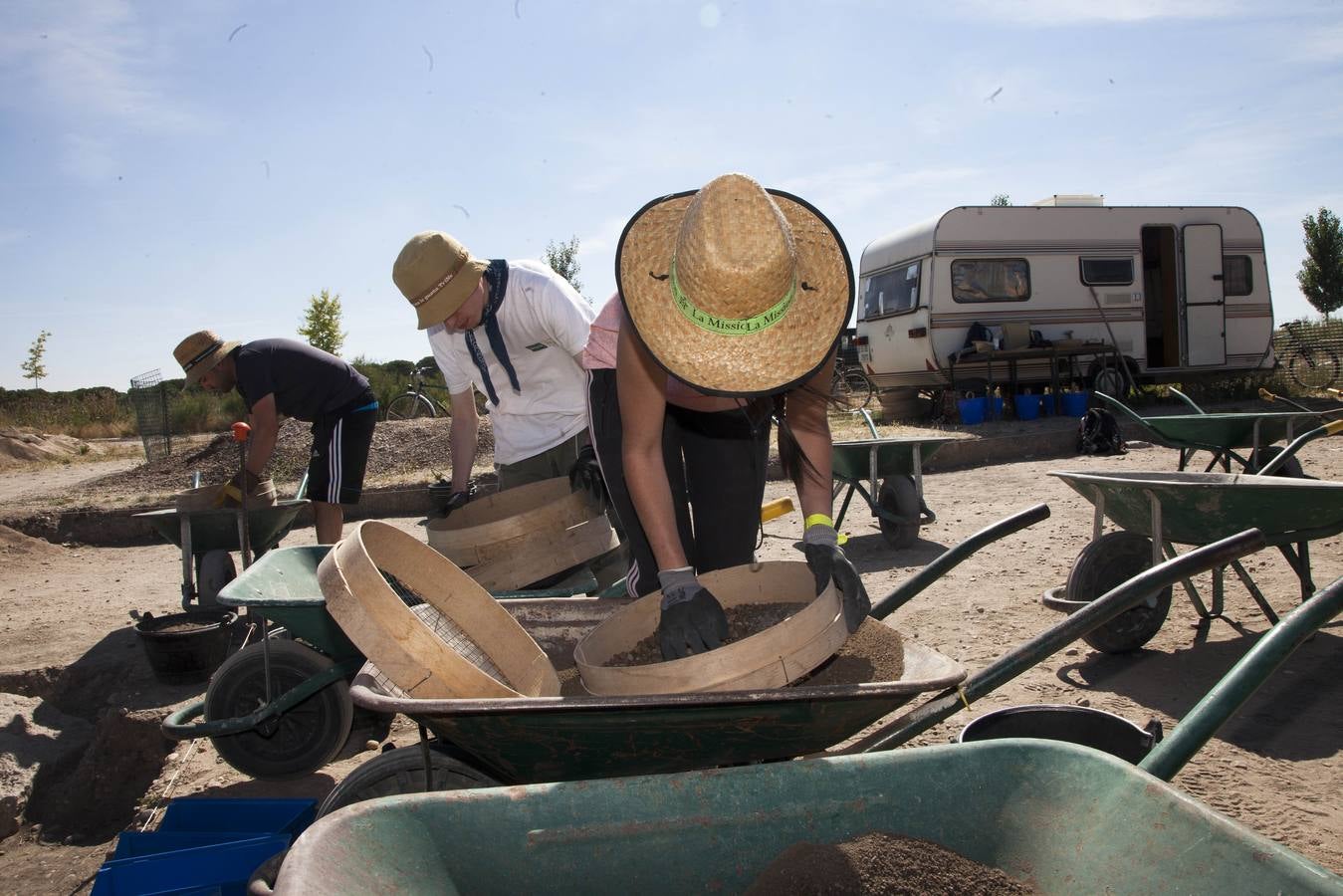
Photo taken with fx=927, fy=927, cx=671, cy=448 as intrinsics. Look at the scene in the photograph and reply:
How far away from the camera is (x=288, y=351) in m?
4.81

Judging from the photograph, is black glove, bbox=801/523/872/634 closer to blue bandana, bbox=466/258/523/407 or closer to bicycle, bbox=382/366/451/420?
blue bandana, bbox=466/258/523/407

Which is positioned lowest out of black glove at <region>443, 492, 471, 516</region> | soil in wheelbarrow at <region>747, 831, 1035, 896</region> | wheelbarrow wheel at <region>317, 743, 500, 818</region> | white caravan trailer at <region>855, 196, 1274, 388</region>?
wheelbarrow wheel at <region>317, 743, 500, 818</region>

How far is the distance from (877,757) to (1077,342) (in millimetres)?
12751

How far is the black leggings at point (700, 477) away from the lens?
2.70 metres

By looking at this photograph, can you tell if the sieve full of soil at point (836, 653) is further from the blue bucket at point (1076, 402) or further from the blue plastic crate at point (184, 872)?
the blue bucket at point (1076, 402)

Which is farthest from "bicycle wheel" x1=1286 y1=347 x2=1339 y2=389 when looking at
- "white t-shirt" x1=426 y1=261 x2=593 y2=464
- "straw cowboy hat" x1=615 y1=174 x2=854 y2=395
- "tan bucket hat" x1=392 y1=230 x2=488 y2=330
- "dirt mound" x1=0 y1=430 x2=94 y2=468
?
"dirt mound" x1=0 y1=430 x2=94 y2=468

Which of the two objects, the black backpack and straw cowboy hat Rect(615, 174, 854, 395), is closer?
straw cowboy hat Rect(615, 174, 854, 395)

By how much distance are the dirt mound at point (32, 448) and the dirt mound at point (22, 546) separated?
10840 millimetres

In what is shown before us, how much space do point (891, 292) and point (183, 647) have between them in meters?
11.6

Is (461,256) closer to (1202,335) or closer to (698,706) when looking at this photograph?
(698,706)

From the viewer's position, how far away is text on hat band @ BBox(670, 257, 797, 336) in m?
1.91

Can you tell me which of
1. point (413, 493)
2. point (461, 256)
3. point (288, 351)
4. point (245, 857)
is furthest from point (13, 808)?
point (413, 493)

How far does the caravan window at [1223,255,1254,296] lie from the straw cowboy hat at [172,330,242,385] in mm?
14249

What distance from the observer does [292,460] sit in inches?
493
